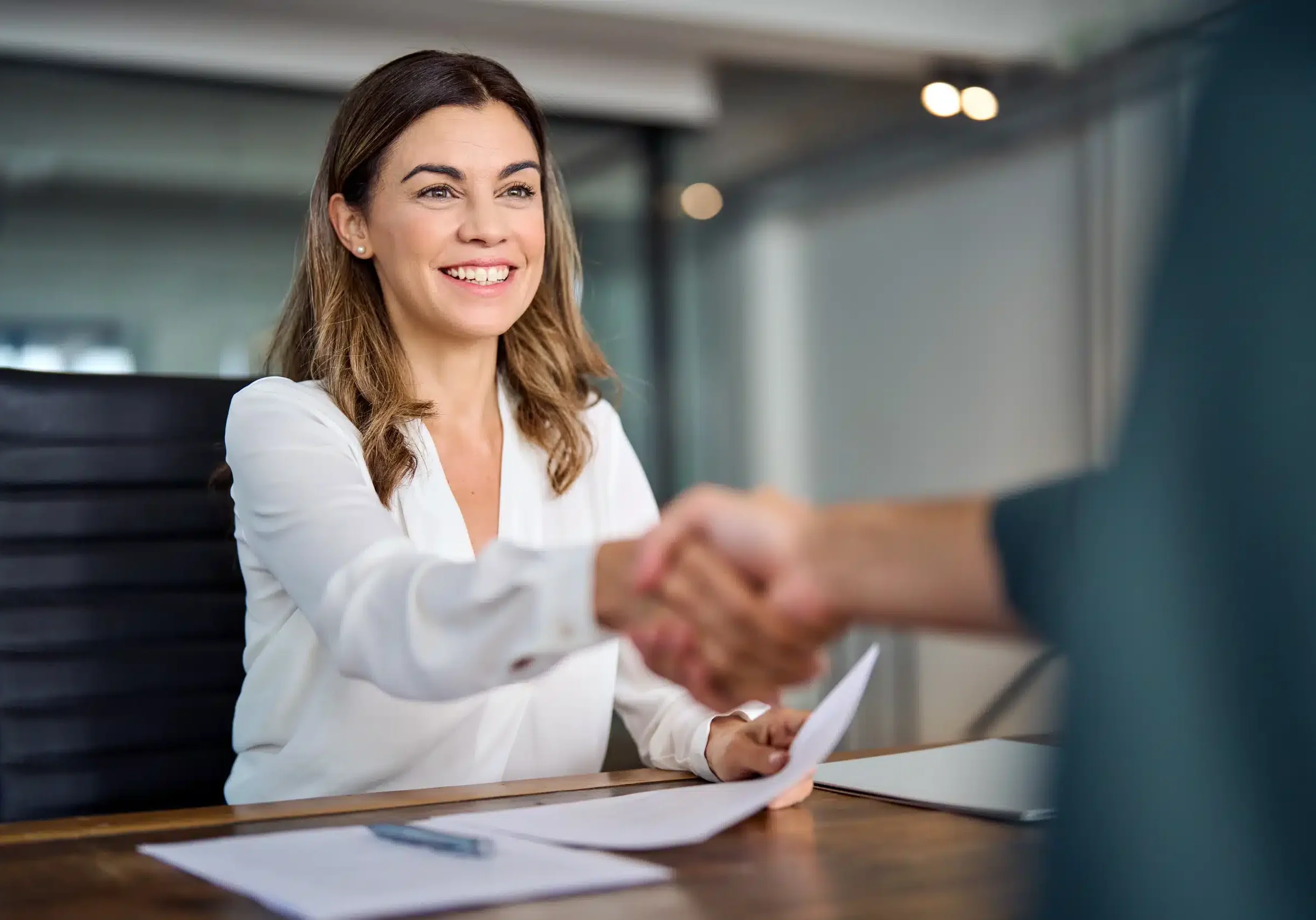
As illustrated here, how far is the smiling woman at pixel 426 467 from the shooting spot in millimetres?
1276

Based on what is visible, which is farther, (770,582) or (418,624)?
(418,624)

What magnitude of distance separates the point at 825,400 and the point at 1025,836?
5015mm

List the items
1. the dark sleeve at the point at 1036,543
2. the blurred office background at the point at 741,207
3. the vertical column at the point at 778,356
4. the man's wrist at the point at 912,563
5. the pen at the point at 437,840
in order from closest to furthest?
the dark sleeve at the point at 1036,543 < the man's wrist at the point at 912,563 < the pen at the point at 437,840 < the blurred office background at the point at 741,207 < the vertical column at the point at 778,356

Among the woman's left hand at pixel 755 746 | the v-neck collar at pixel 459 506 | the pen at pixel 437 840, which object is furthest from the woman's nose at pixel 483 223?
the pen at pixel 437 840

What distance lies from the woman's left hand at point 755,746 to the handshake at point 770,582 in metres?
0.20

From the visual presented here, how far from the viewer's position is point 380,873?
34.0 inches

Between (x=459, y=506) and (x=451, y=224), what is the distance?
381mm

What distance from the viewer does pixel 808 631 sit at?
3.12 ft

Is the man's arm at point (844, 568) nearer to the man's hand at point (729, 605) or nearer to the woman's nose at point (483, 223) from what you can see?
the man's hand at point (729, 605)

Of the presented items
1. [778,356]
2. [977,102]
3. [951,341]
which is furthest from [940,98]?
[778,356]

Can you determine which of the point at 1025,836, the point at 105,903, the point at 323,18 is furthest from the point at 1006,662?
the point at 105,903

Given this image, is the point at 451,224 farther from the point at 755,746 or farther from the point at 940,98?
the point at 940,98

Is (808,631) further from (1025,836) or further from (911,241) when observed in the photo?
(911,241)

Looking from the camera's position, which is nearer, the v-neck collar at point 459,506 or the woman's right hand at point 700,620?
the woman's right hand at point 700,620
